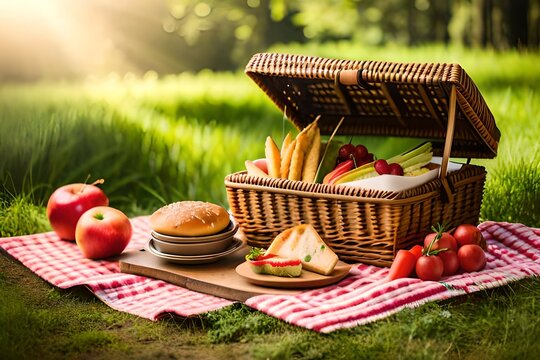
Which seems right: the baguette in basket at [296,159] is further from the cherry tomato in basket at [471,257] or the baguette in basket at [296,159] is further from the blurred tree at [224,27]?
the blurred tree at [224,27]

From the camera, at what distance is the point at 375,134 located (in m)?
4.81

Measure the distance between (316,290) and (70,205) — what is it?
1625 mm

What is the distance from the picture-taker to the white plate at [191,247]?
12.8 ft

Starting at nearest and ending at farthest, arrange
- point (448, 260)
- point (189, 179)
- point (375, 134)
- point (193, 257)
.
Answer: point (448, 260) → point (193, 257) → point (375, 134) → point (189, 179)

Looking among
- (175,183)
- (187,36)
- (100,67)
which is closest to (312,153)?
(175,183)

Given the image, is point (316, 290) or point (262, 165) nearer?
point (316, 290)

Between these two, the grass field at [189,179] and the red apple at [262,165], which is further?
the red apple at [262,165]

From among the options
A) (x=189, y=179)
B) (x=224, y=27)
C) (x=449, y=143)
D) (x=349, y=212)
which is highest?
(x=224, y=27)

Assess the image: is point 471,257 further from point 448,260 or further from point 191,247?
point 191,247

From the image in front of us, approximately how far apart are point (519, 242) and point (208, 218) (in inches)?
A: 67.5

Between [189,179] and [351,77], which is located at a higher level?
[351,77]

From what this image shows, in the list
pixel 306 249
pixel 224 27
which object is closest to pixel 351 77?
pixel 306 249

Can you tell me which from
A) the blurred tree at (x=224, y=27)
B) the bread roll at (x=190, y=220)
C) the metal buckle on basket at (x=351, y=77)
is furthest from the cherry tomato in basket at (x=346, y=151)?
the blurred tree at (x=224, y=27)

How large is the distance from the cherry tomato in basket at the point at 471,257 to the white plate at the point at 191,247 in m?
1.13
